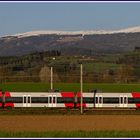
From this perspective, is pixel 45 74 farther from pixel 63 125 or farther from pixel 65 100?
pixel 63 125

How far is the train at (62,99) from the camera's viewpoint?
62188 mm

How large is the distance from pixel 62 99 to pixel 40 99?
2.66 metres

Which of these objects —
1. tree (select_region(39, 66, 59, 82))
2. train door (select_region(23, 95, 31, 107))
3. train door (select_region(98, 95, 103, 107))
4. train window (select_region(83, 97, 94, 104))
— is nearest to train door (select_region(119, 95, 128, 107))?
train door (select_region(98, 95, 103, 107))

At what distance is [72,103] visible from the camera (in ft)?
207

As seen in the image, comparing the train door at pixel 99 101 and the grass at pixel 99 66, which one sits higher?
the grass at pixel 99 66

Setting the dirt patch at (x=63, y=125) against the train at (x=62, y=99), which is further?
the train at (x=62, y=99)

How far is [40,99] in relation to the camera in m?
63.1

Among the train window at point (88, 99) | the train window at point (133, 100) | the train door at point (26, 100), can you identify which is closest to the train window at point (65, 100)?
the train window at point (88, 99)

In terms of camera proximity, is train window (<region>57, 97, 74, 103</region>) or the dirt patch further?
train window (<region>57, 97, 74, 103</region>)

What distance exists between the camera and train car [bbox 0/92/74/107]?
6225 cm

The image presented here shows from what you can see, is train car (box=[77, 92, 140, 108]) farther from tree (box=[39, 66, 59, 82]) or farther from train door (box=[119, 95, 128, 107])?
tree (box=[39, 66, 59, 82])

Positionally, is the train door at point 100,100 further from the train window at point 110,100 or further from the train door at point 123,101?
the train door at point 123,101

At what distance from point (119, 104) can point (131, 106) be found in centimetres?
150

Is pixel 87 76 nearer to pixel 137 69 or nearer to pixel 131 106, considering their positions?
pixel 137 69
